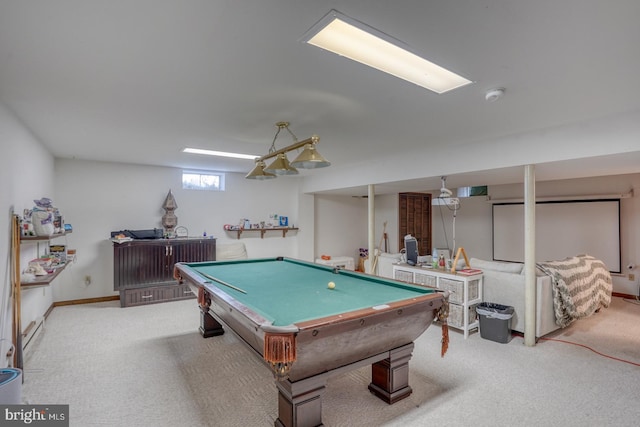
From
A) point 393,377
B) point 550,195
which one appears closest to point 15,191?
point 393,377

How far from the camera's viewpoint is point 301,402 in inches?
78.3

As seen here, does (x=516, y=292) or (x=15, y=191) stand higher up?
(x=15, y=191)

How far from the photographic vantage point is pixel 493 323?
11.9ft

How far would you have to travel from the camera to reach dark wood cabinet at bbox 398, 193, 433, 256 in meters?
7.88

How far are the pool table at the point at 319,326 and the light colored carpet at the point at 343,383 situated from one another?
32 centimetres

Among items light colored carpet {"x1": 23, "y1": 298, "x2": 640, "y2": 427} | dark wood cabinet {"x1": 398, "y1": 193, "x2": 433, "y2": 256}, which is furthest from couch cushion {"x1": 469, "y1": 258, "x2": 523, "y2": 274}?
dark wood cabinet {"x1": 398, "y1": 193, "x2": 433, "y2": 256}

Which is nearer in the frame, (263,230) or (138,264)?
(138,264)

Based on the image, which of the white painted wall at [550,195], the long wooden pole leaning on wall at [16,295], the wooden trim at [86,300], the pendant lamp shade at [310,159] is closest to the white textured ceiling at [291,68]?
the pendant lamp shade at [310,159]

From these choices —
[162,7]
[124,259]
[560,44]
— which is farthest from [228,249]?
[560,44]

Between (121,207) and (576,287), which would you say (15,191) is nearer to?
(121,207)

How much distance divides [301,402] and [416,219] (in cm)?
681

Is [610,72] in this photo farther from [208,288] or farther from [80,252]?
[80,252]

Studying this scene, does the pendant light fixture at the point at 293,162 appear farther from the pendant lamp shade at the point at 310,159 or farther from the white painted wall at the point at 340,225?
the white painted wall at the point at 340,225

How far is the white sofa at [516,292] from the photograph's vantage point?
362cm
